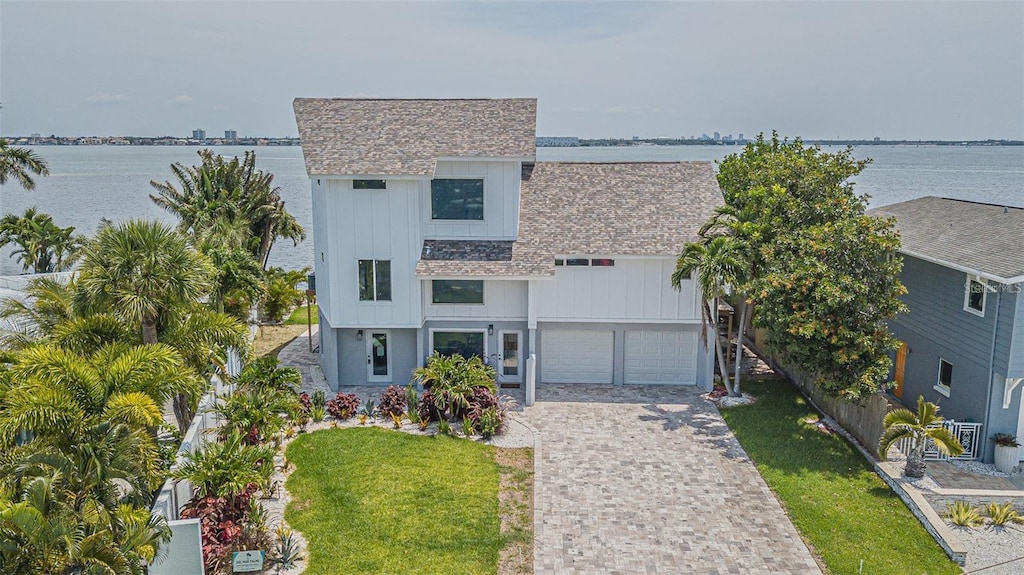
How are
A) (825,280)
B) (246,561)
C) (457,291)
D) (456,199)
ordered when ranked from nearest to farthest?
(246,561) < (825,280) < (457,291) < (456,199)

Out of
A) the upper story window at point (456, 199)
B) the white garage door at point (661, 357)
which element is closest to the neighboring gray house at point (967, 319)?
the white garage door at point (661, 357)

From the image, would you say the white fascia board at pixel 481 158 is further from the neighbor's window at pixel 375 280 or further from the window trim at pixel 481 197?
the neighbor's window at pixel 375 280

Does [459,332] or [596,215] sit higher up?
[596,215]

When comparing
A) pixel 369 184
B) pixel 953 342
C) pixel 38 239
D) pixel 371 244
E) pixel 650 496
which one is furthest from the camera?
pixel 38 239

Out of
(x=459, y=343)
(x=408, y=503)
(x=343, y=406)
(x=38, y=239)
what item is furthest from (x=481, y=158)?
(x=38, y=239)

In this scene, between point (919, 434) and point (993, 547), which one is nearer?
point (993, 547)

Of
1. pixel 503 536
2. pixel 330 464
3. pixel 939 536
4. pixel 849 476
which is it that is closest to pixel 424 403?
pixel 330 464

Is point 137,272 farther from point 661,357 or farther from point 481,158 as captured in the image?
point 661,357

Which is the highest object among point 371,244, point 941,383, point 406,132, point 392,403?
point 406,132
